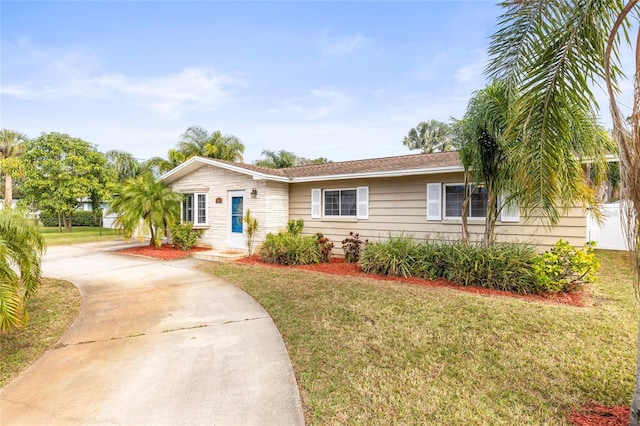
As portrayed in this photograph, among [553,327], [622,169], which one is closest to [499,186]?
[553,327]

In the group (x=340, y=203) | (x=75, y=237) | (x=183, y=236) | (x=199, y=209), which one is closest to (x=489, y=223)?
(x=340, y=203)

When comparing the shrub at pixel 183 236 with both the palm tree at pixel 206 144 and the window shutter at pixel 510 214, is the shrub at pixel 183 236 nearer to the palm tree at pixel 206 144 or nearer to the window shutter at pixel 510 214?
the window shutter at pixel 510 214

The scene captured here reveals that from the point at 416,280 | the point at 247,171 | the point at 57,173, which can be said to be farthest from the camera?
the point at 57,173

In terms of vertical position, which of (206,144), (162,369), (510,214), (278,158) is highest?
(206,144)

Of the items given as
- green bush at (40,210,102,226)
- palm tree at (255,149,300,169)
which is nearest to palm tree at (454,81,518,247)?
Answer: palm tree at (255,149,300,169)

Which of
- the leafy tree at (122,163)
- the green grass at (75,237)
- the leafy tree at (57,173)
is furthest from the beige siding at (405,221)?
the leafy tree at (122,163)

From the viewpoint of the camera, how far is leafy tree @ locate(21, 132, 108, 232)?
19094 mm

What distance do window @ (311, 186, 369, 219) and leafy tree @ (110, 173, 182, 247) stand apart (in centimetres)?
559

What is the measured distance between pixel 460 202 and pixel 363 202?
2914 millimetres

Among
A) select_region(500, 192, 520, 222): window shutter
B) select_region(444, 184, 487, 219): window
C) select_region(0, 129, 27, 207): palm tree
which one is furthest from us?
select_region(0, 129, 27, 207): palm tree

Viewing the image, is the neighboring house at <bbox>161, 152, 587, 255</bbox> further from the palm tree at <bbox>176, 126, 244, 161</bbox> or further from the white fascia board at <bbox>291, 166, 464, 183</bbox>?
the palm tree at <bbox>176, 126, 244, 161</bbox>

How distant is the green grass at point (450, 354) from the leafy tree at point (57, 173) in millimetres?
20403

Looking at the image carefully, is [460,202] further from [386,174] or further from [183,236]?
[183,236]

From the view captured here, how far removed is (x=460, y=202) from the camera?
8.47m
